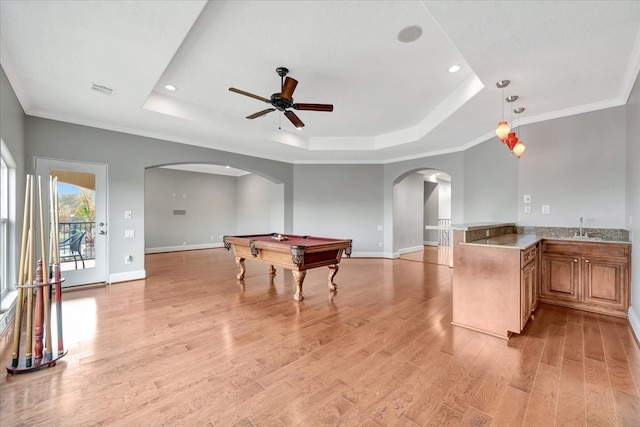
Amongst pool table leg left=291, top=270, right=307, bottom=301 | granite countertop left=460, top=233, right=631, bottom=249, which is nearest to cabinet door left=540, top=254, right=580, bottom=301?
granite countertop left=460, top=233, right=631, bottom=249

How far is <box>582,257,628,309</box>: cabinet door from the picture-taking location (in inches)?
126

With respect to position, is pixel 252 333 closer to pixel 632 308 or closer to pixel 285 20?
pixel 285 20

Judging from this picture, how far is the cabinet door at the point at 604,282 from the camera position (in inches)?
126

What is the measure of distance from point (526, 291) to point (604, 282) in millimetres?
1371

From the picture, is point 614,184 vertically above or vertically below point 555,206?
above

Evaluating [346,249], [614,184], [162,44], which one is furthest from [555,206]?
[162,44]

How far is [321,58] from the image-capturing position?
308cm

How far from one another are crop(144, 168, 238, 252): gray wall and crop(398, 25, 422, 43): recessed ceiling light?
27.7 feet

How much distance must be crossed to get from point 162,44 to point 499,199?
211 inches

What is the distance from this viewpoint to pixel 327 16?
241 cm

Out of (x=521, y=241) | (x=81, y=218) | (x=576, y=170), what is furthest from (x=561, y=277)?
(x=81, y=218)

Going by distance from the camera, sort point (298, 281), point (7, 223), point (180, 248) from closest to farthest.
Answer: point (7, 223) < point (298, 281) < point (180, 248)

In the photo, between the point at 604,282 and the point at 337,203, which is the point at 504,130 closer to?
the point at 604,282

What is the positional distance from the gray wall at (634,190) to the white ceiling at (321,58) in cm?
31
